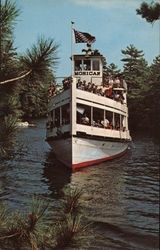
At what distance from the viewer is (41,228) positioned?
3.38 m

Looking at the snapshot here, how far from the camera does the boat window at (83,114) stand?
1922 cm

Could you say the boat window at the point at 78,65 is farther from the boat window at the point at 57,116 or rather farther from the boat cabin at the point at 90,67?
the boat window at the point at 57,116

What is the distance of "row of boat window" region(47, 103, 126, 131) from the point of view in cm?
1964

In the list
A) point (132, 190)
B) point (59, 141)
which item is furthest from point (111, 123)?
point (132, 190)

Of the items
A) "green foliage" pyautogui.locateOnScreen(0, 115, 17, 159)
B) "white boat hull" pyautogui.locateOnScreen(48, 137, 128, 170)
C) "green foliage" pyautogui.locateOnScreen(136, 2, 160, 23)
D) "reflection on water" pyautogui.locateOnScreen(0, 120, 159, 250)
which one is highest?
"green foliage" pyautogui.locateOnScreen(136, 2, 160, 23)

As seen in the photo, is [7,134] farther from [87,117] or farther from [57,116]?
[57,116]

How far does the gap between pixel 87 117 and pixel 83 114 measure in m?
0.42

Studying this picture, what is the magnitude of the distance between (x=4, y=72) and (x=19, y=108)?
40 cm

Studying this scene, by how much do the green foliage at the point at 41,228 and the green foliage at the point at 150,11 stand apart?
5.72m

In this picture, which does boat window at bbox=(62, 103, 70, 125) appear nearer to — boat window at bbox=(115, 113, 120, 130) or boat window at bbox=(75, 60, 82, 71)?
boat window at bbox=(115, 113, 120, 130)

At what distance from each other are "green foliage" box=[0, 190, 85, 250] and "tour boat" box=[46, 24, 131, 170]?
12.1 meters

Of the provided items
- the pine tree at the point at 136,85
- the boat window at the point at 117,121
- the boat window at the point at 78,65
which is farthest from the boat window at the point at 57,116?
the pine tree at the point at 136,85

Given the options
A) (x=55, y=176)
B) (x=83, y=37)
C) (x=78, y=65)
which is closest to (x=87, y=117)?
(x=83, y=37)

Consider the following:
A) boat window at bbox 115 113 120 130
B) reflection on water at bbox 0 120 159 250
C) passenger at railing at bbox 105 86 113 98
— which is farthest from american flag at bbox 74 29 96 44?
reflection on water at bbox 0 120 159 250
